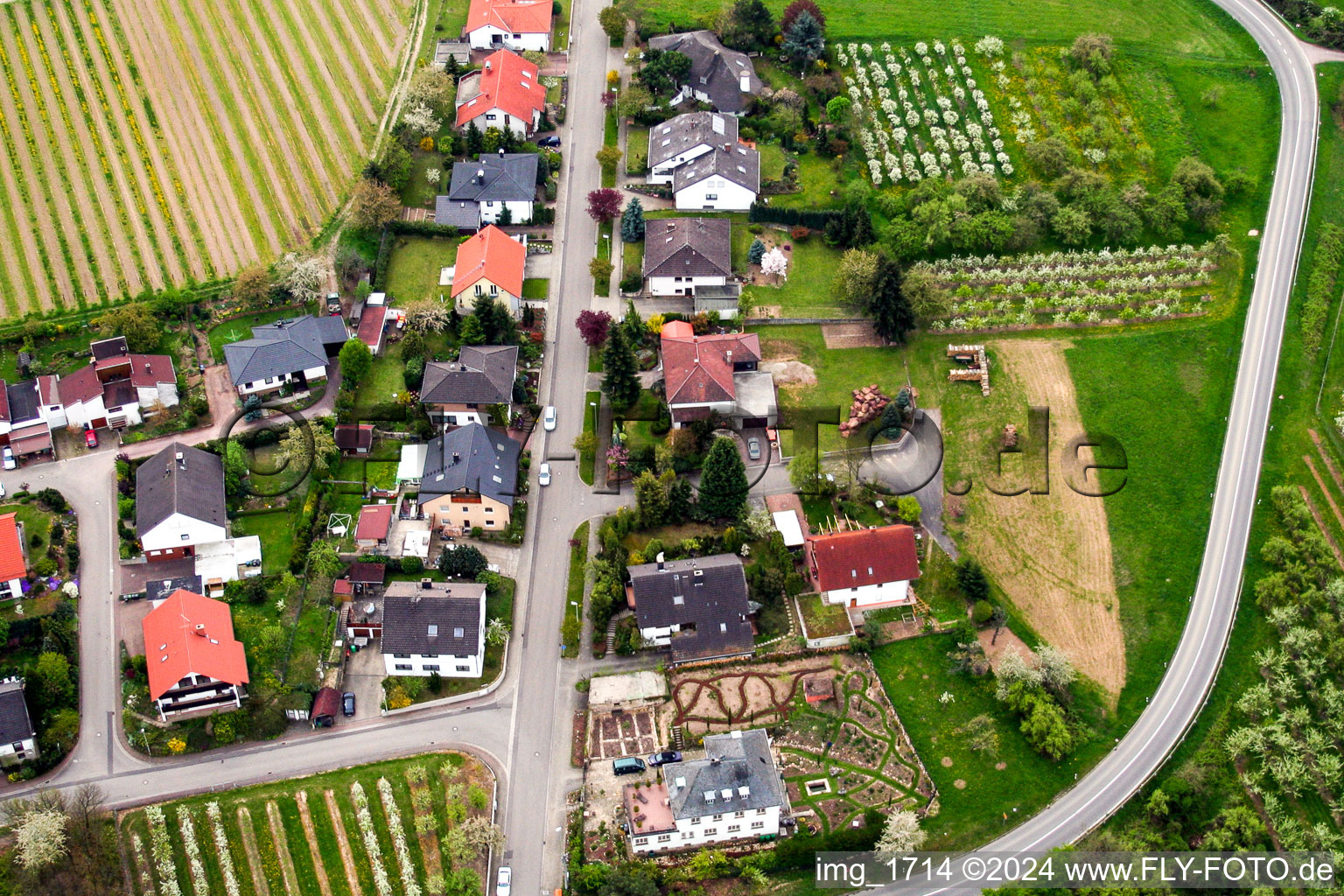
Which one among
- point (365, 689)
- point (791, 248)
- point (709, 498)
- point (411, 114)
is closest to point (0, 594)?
point (365, 689)

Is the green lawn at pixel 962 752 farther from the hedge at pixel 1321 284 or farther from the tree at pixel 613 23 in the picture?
the tree at pixel 613 23

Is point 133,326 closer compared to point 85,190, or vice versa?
point 133,326

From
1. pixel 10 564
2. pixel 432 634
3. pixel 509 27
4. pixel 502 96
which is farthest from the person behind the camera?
pixel 509 27

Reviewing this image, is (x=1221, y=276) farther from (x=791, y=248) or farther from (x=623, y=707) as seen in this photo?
(x=623, y=707)

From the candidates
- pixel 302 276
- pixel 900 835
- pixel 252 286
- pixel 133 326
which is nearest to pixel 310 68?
pixel 302 276

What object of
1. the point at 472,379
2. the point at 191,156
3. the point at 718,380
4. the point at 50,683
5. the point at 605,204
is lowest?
the point at 50,683

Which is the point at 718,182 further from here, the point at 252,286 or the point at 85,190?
the point at 85,190

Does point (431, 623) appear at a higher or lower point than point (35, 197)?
lower
